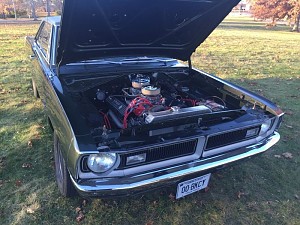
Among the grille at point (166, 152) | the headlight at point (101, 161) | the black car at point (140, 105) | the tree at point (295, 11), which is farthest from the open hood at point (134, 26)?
the tree at point (295, 11)

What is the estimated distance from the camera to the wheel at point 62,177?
8.06 ft

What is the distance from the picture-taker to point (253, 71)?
7777 millimetres

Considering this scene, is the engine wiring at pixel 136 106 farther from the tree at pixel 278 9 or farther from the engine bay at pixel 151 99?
the tree at pixel 278 9

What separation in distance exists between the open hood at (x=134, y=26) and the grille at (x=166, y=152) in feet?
4.09

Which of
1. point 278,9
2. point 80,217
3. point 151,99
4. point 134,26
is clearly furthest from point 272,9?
point 80,217

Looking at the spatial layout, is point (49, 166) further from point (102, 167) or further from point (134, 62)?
point (134, 62)

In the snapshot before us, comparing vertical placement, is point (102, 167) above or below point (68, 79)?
below

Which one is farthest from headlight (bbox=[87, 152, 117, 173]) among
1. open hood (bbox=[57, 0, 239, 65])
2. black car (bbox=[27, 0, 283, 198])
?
open hood (bbox=[57, 0, 239, 65])

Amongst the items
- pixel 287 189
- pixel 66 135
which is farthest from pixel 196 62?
pixel 66 135

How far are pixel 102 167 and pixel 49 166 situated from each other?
1.41 meters

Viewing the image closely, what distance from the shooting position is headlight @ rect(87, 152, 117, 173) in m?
2.02

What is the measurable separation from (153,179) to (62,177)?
3.13 ft

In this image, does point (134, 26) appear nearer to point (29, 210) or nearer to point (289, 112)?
point (29, 210)

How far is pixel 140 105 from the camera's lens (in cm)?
257
